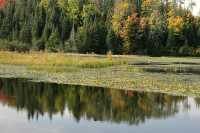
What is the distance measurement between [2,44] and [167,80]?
38831mm

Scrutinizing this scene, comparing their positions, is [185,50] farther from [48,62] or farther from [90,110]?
[90,110]

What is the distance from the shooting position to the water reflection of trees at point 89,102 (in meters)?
20.6

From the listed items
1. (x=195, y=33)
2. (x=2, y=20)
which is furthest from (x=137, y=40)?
(x=2, y=20)

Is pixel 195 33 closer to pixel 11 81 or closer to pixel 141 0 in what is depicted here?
pixel 141 0

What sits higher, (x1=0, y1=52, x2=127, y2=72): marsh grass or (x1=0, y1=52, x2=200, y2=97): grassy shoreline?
(x1=0, y1=52, x2=127, y2=72): marsh grass

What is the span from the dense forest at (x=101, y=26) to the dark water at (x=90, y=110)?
51.5 meters

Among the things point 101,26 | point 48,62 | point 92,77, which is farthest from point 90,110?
point 101,26

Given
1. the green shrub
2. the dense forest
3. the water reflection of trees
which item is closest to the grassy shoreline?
the water reflection of trees

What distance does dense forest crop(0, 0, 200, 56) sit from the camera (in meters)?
81.4

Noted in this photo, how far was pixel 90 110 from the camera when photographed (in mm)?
21562

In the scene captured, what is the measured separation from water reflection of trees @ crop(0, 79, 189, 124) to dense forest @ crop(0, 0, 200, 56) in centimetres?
5035

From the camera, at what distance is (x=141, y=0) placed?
9481 centimetres

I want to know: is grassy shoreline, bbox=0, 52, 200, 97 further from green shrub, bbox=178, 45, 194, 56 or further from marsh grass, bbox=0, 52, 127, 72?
green shrub, bbox=178, 45, 194, 56

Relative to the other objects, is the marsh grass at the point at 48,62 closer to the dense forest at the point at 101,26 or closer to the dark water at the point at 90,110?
the dark water at the point at 90,110
